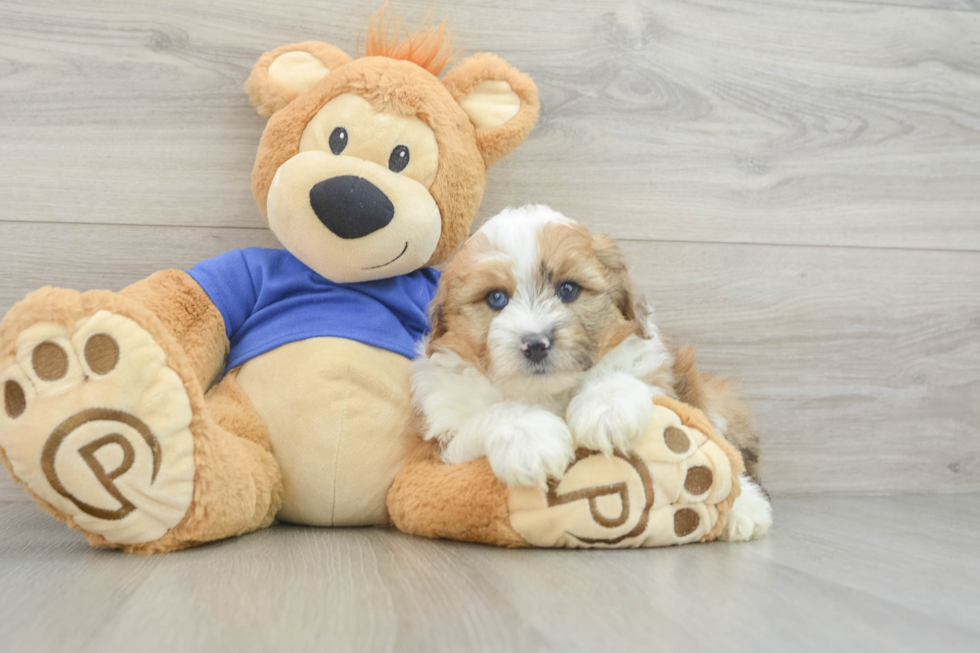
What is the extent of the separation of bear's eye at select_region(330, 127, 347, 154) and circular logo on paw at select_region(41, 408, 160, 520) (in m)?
0.61

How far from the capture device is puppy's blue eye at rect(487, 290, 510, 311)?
1231 mm

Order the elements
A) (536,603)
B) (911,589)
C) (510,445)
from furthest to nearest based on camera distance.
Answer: (510,445) → (911,589) → (536,603)

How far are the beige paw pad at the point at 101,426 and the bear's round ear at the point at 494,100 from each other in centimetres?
77

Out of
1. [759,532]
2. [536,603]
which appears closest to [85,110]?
[536,603]

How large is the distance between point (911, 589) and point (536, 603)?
0.54m

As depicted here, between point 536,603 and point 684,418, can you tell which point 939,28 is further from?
point 536,603

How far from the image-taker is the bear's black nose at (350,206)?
1.31m

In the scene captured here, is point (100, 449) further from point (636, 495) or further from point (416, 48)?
point (416, 48)

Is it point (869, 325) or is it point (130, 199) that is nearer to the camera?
point (130, 199)

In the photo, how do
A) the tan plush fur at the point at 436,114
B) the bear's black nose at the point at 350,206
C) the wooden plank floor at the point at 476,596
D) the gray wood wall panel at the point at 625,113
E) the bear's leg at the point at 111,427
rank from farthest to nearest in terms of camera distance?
the gray wood wall panel at the point at 625,113 → the tan plush fur at the point at 436,114 → the bear's black nose at the point at 350,206 → the bear's leg at the point at 111,427 → the wooden plank floor at the point at 476,596

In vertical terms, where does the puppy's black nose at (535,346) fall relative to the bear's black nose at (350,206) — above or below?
below

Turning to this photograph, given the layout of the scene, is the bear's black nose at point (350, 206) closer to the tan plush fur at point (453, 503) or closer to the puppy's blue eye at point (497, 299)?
the puppy's blue eye at point (497, 299)

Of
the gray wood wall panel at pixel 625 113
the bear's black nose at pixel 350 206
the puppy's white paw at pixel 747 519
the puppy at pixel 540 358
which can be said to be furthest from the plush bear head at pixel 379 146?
the puppy's white paw at pixel 747 519

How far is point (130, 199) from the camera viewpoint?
1.68 metres
